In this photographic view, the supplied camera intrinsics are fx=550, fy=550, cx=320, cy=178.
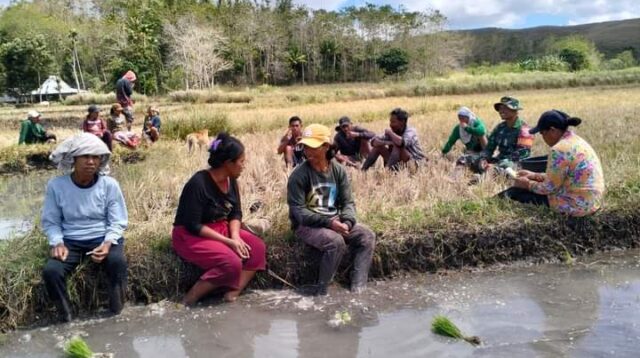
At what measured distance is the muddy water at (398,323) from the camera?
11.8 feet

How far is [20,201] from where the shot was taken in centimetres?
802

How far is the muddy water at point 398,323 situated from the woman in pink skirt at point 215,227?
23 centimetres

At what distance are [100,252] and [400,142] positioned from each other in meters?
4.28

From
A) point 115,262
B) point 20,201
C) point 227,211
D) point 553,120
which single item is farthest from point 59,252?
point 20,201

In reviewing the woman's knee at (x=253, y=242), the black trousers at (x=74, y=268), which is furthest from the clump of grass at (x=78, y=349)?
the woman's knee at (x=253, y=242)

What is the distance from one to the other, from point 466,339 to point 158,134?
35.2 ft

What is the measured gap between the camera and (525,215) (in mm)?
5262

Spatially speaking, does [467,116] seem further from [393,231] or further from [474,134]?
[393,231]

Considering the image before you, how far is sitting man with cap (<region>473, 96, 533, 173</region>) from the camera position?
6789 mm

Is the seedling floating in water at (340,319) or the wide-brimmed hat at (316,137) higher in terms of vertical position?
the wide-brimmed hat at (316,137)

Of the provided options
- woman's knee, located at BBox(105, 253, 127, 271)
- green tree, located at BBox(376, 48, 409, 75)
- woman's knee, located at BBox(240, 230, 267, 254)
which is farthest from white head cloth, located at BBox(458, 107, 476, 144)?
green tree, located at BBox(376, 48, 409, 75)

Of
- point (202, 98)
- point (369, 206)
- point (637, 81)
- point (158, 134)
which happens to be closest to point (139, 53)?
point (202, 98)

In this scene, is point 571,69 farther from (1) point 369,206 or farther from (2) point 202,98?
(1) point 369,206

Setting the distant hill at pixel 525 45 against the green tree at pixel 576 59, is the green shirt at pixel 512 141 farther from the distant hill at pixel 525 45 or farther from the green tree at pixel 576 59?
the distant hill at pixel 525 45
